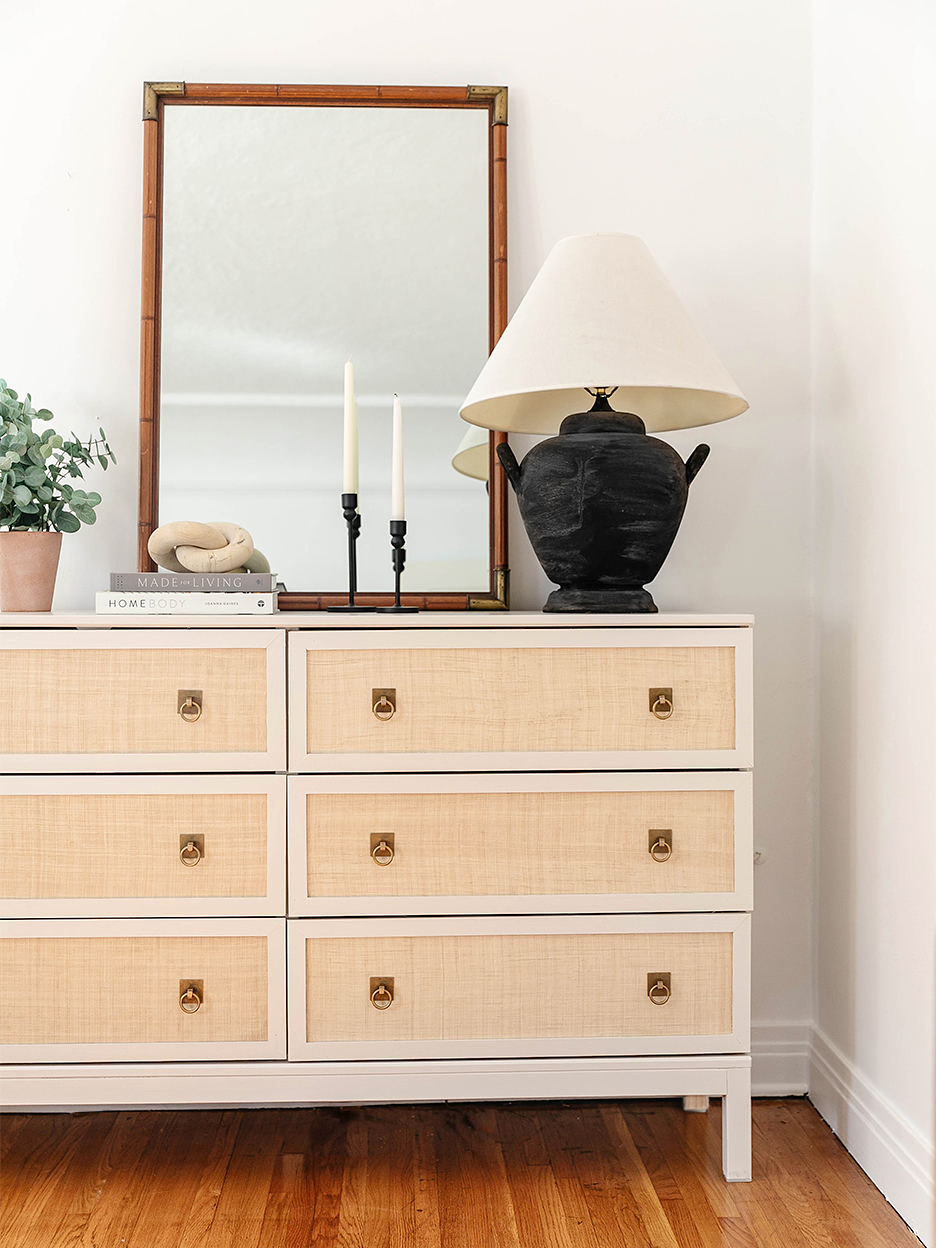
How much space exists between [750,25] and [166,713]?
1677mm

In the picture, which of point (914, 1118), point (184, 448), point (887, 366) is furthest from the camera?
point (184, 448)

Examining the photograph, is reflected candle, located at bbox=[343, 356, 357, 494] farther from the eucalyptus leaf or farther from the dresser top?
the eucalyptus leaf

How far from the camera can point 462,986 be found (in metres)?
1.37

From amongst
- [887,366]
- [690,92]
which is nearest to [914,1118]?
[887,366]

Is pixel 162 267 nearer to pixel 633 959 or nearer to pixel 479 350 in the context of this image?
pixel 479 350

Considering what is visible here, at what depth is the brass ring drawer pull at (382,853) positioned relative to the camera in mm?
1354

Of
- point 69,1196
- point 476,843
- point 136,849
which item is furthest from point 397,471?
point 69,1196

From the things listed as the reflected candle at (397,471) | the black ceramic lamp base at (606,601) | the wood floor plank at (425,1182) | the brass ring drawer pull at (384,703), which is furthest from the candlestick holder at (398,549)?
the wood floor plank at (425,1182)

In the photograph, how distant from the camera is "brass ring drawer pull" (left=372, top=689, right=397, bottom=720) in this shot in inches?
53.6

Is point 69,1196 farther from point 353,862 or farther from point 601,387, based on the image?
point 601,387

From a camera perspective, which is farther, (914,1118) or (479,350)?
(479,350)

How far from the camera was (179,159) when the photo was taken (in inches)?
68.1

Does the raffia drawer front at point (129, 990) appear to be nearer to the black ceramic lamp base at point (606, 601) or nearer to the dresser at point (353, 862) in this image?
the dresser at point (353, 862)

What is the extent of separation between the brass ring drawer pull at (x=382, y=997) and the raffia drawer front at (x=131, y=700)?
39 cm
